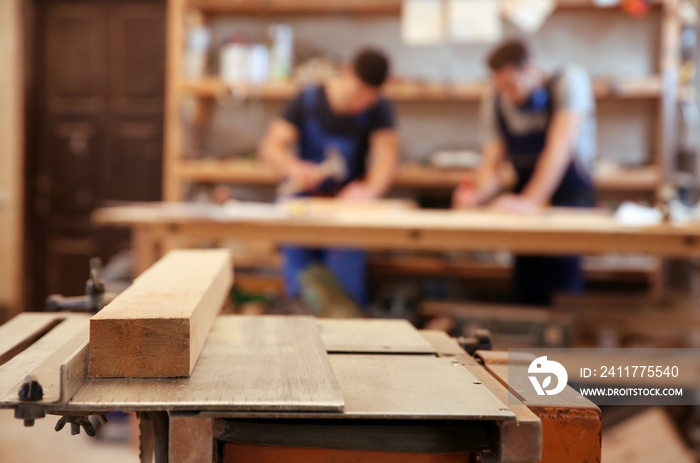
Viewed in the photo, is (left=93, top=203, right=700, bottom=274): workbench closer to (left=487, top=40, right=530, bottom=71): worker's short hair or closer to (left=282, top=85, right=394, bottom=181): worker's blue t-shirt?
(left=487, top=40, right=530, bottom=71): worker's short hair

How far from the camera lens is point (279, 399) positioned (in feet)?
2.74

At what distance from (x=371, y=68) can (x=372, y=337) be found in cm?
229

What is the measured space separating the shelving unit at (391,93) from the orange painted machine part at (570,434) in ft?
11.4

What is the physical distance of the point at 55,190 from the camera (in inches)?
197

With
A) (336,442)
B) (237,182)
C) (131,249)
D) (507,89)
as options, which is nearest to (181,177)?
(237,182)

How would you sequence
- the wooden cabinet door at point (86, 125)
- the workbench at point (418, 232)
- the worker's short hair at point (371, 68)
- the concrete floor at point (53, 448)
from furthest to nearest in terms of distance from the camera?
the wooden cabinet door at point (86, 125), the worker's short hair at point (371, 68), the concrete floor at point (53, 448), the workbench at point (418, 232)

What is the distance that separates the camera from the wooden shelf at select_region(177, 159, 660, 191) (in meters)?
4.29

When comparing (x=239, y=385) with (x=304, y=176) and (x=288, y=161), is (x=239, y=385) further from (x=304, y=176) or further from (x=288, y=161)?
(x=288, y=161)

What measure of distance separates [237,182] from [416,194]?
4.24ft

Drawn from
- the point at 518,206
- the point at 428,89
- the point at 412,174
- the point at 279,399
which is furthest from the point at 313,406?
the point at 428,89

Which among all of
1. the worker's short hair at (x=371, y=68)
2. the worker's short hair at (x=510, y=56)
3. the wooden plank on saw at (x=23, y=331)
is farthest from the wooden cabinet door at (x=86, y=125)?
the wooden plank on saw at (x=23, y=331)

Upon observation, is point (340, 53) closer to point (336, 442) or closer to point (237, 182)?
point (237, 182)

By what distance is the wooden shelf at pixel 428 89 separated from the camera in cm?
424

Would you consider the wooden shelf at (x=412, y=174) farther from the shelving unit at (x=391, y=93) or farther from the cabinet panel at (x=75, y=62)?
the cabinet panel at (x=75, y=62)
